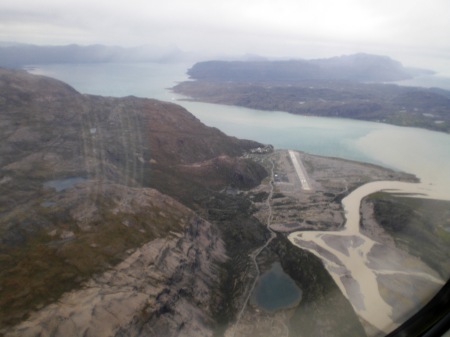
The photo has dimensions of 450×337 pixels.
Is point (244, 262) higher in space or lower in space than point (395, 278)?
lower

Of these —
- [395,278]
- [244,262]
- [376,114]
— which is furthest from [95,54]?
[395,278]

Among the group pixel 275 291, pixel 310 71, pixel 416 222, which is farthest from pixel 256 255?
pixel 310 71

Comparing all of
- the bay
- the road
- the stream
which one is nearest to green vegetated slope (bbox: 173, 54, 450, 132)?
the bay

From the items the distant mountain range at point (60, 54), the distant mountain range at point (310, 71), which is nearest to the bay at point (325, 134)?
the distant mountain range at point (60, 54)

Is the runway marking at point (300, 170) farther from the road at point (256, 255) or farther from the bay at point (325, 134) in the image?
the bay at point (325, 134)

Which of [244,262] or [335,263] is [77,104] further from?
[335,263]

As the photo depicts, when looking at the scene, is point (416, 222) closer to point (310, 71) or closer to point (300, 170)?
point (300, 170)

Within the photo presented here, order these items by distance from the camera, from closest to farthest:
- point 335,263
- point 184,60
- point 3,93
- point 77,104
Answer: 1. point 335,263
2. point 3,93
3. point 77,104
4. point 184,60
